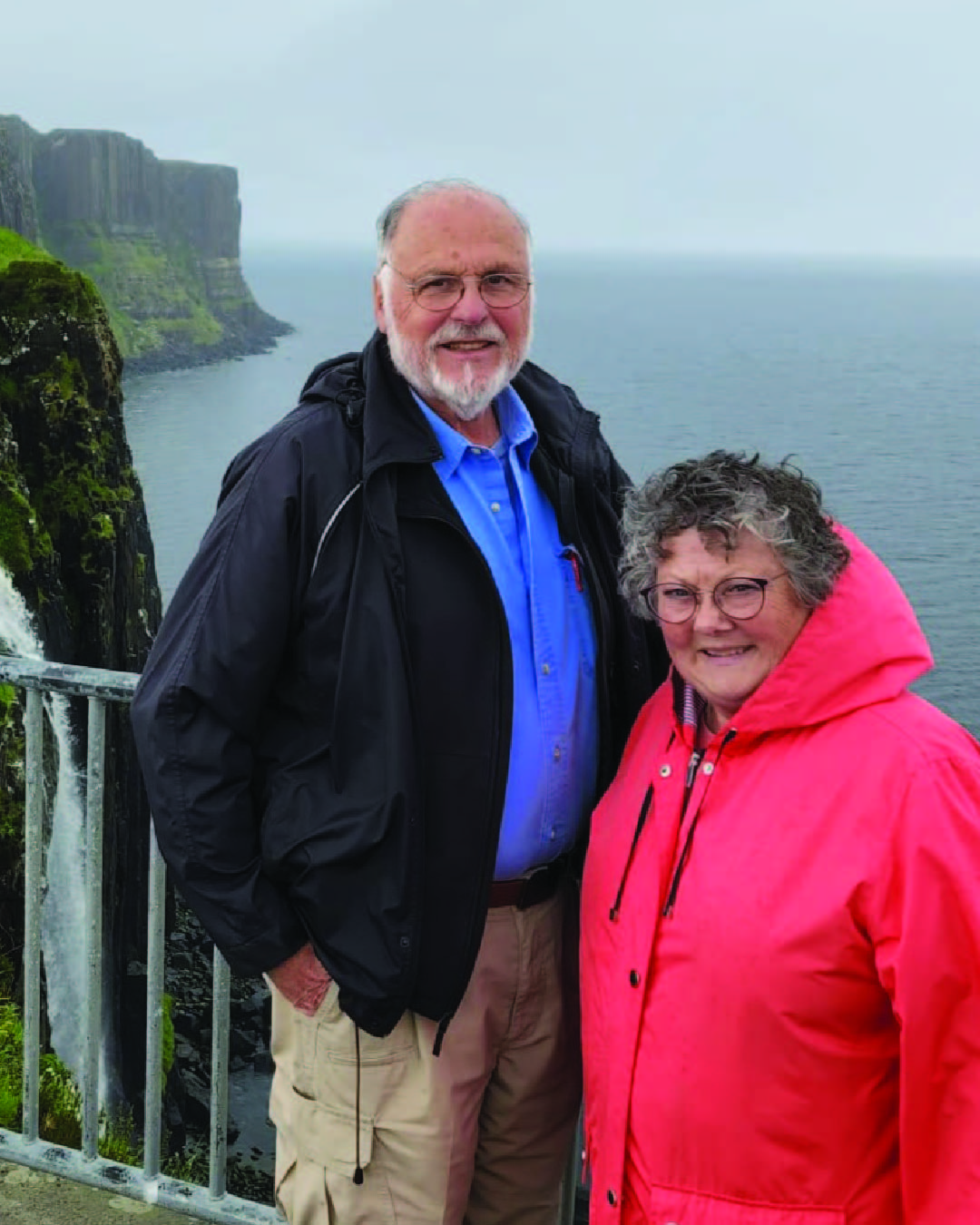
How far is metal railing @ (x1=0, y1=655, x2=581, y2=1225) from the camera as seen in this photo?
13.4 ft

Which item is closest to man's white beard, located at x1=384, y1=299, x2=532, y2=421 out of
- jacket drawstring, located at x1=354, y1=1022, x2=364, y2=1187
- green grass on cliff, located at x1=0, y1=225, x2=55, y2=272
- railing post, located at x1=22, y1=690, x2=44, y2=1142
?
railing post, located at x1=22, y1=690, x2=44, y2=1142

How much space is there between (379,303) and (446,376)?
33cm

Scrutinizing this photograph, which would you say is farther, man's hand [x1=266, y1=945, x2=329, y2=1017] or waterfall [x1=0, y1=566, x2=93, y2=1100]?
waterfall [x1=0, y1=566, x2=93, y2=1100]

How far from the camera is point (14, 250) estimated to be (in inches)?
1182

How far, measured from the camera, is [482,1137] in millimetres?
3869

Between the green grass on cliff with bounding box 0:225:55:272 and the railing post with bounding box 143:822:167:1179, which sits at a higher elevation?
the green grass on cliff with bounding box 0:225:55:272

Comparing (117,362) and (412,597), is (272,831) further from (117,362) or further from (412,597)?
(117,362)

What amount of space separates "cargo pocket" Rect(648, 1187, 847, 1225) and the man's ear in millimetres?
2199

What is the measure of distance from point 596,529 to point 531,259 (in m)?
0.76

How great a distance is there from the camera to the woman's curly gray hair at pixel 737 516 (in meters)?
3.03

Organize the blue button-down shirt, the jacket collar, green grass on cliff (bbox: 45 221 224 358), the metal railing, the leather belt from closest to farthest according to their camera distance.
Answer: the jacket collar → the blue button-down shirt → the leather belt → the metal railing → green grass on cliff (bbox: 45 221 224 358)

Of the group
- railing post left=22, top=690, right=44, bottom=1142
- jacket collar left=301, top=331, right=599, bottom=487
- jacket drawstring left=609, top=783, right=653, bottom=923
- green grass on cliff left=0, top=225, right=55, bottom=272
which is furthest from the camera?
green grass on cliff left=0, top=225, right=55, bottom=272

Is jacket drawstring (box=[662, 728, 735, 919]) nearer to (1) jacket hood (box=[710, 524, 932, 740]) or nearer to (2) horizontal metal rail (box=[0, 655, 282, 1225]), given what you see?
(1) jacket hood (box=[710, 524, 932, 740])

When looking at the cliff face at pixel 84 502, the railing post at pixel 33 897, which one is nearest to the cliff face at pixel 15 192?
the cliff face at pixel 84 502
